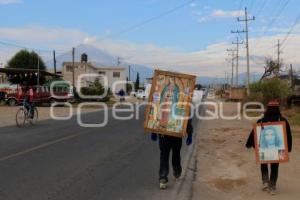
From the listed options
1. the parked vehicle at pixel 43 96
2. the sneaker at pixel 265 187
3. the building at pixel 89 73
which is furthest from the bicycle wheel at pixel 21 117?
the building at pixel 89 73

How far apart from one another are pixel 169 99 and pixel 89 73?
10635cm

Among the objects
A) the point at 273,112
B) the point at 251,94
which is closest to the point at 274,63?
the point at 251,94

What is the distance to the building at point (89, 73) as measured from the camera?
10592 cm

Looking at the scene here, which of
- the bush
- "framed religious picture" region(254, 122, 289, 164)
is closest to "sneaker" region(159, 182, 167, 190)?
"framed religious picture" region(254, 122, 289, 164)

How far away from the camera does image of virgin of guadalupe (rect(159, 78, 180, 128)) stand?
10008 mm

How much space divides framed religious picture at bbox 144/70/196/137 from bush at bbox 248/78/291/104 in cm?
3866

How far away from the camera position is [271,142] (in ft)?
32.0

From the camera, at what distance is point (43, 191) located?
928 centimetres

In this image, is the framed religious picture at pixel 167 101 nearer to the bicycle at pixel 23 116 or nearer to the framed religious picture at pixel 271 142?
the framed religious picture at pixel 271 142

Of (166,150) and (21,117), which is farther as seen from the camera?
(21,117)

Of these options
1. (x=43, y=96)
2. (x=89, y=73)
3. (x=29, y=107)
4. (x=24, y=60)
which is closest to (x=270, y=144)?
(x=29, y=107)

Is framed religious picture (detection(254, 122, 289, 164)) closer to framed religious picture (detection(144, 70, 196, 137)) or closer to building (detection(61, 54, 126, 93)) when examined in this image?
framed religious picture (detection(144, 70, 196, 137))

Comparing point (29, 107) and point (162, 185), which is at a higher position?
point (29, 107)

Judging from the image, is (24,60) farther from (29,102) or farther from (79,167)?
(79,167)
